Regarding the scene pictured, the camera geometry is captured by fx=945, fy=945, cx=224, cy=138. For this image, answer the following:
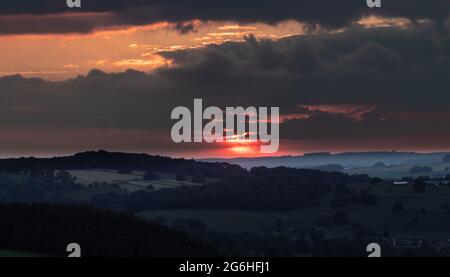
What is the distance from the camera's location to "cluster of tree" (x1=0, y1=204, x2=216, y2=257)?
3819 inches

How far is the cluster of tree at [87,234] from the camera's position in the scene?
97.0 meters

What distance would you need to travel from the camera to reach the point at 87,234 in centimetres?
11269

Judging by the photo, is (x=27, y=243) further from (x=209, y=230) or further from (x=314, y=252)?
(x=209, y=230)

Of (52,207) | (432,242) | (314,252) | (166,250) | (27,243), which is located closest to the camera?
(27,243)
